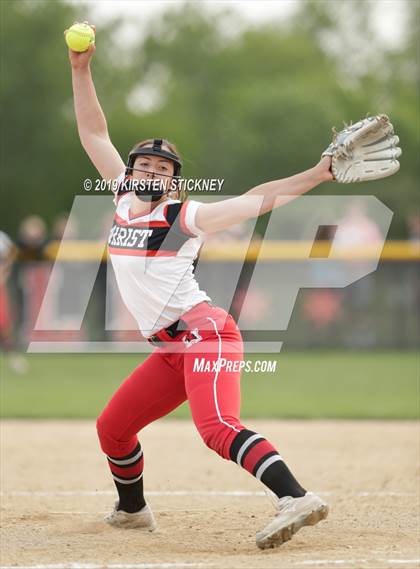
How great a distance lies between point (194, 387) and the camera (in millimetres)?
5105

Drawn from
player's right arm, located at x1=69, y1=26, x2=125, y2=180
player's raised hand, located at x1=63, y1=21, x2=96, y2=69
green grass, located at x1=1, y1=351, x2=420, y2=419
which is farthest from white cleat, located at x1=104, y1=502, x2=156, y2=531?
green grass, located at x1=1, y1=351, x2=420, y2=419

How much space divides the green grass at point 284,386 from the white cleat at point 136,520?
4.64 metres

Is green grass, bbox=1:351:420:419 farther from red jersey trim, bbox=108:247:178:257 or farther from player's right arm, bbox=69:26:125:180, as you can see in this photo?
red jersey trim, bbox=108:247:178:257

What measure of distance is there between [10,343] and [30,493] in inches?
301

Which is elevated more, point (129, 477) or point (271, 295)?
point (271, 295)

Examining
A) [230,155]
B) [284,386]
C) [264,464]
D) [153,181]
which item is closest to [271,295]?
[284,386]

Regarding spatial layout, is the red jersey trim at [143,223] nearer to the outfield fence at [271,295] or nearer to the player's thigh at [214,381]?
the player's thigh at [214,381]

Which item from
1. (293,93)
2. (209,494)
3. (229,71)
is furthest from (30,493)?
(229,71)

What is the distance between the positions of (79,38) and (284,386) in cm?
758

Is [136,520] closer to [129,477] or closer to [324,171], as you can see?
[129,477]

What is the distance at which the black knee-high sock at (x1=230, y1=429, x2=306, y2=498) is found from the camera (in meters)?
4.86

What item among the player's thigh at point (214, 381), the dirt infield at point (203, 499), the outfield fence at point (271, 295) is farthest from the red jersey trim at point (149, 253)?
the outfield fence at point (271, 295)

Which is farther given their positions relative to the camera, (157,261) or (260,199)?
(157,261)

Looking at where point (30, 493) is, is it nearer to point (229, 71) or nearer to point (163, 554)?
point (163, 554)
